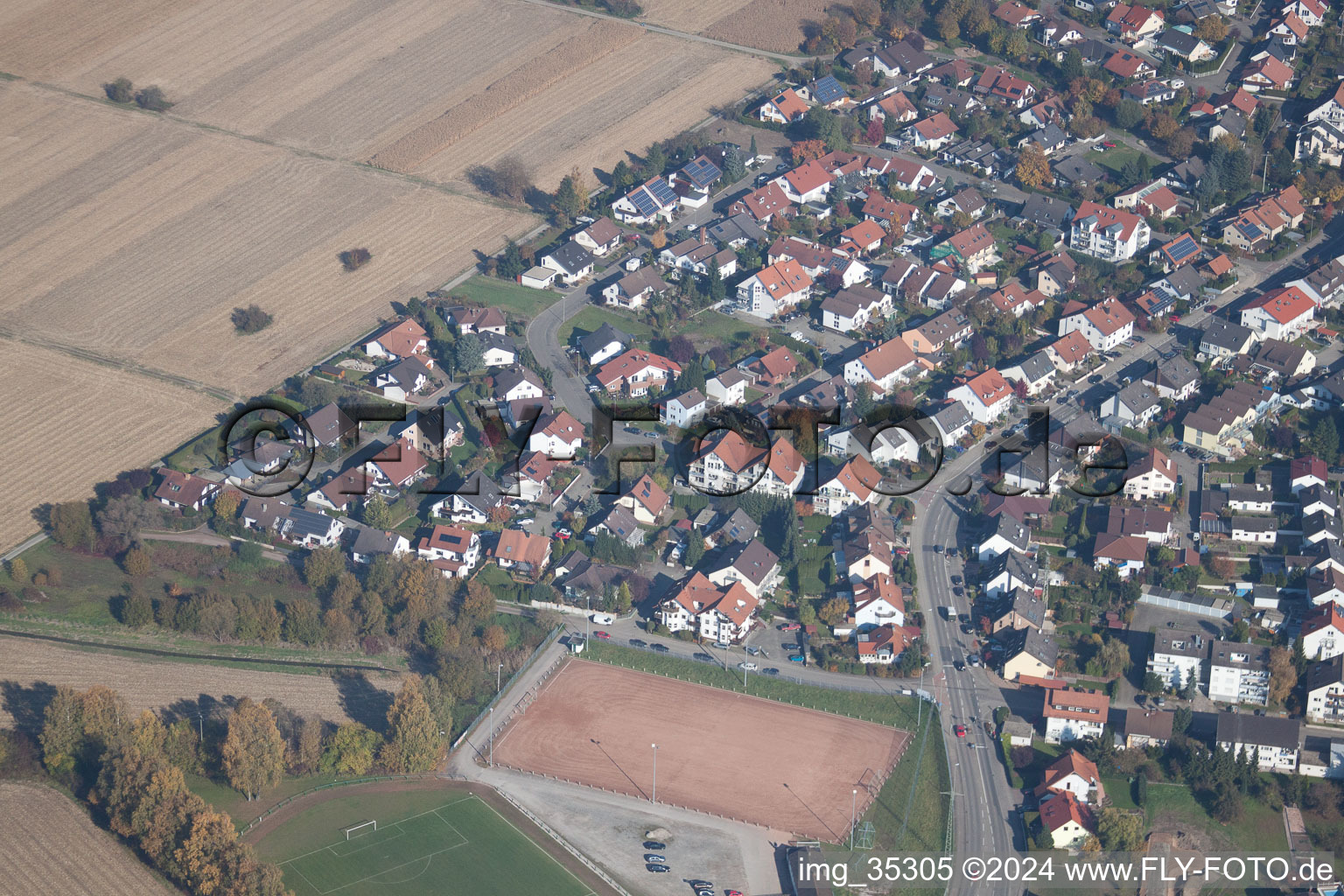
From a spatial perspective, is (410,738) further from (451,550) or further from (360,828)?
(451,550)

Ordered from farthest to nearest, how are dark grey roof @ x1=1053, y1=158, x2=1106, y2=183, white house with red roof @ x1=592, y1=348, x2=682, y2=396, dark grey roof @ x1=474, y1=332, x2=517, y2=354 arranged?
1. dark grey roof @ x1=1053, y1=158, x2=1106, y2=183
2. dark grey roof @ x1=474, y1=332, x2=517, y2=354
3. white house with red roof @ x1=592, y1=348, x2=682, y2=396

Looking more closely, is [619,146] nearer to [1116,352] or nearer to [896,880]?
[1116,352]

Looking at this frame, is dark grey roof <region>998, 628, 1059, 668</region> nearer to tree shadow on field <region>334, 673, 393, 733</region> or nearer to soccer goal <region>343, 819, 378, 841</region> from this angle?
tree shadow on field <region>334, 673, 393, 733</region>

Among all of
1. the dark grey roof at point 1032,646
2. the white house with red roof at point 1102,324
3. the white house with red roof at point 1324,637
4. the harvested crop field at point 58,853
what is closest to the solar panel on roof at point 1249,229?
the white house with red roof at point 1102,324

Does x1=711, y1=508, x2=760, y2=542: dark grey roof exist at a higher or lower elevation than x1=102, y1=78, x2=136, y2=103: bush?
lower

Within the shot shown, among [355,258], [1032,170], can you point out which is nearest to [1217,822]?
[1032,170]

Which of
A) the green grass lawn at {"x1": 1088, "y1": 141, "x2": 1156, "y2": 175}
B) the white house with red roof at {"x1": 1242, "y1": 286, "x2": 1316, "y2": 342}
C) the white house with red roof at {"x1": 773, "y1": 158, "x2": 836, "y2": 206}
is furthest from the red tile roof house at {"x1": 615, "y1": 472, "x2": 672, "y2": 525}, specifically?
the green grass lawn at {"x1": 1088, "y1": 141, "x2": 1156, "y2": 175}
